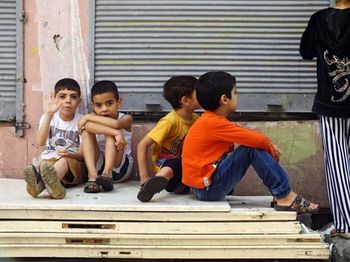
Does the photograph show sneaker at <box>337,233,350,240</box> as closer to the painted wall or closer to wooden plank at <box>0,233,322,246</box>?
wooden plank at <box>0,233,322,246</box>

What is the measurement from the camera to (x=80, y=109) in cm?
569

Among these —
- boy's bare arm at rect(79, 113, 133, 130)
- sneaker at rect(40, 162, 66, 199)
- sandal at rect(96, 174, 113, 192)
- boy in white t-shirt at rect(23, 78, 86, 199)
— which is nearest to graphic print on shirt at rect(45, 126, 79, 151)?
boy in white t-shirt at rect(23, 78, 86, 199)

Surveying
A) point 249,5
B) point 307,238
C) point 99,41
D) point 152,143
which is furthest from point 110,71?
point 307,238

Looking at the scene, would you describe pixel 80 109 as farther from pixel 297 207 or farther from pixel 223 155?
pixel 297 207

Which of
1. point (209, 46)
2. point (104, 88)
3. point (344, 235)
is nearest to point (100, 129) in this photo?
point (104, 88)

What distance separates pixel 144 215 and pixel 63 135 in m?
1.36

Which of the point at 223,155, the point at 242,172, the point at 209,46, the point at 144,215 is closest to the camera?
the point at 144,215

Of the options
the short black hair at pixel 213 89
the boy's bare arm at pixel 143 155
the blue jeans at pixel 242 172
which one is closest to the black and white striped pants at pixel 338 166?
the blue jeans at pixel 242 172

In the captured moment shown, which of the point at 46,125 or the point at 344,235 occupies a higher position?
the point at 46,125

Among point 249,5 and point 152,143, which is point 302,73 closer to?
point 249,5

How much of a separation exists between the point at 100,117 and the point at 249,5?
154 cm

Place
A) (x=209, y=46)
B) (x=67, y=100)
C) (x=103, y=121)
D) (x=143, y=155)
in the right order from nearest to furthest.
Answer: (x=143, y=155) < (x=103, y=121) < (x=67, y=100) < (x=209, y=46)

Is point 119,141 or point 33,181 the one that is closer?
point 33,181

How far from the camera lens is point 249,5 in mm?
5590
